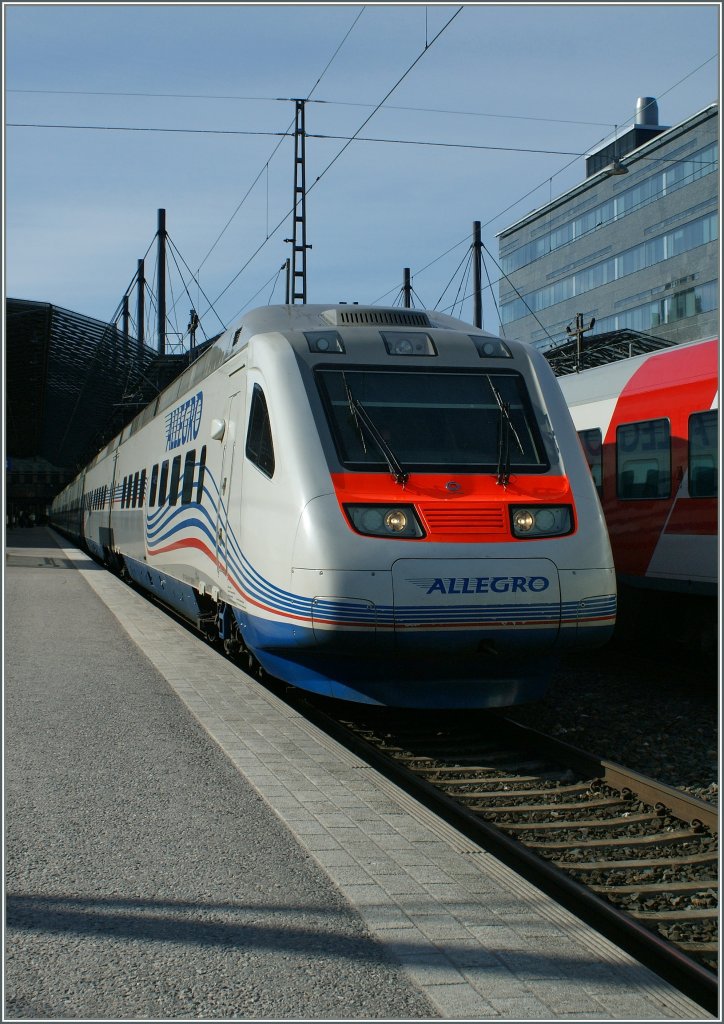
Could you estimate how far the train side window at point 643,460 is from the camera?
10.6m

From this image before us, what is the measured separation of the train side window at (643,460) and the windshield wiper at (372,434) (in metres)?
4.44

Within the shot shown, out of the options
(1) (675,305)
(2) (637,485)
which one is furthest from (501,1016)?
(1) (675,305)

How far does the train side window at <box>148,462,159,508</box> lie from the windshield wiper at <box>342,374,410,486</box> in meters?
6.74

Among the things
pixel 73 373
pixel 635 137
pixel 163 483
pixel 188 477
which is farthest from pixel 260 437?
pixel 635 137

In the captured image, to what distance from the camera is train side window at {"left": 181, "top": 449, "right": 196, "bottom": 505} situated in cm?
1038

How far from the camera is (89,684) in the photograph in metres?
8.76

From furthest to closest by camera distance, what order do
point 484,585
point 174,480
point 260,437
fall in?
1. point 174,480
2. point 260,437
3. point 484,585

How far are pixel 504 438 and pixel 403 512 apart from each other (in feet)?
3.83

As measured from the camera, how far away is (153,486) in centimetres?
1395

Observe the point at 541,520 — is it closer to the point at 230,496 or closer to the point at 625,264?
the point at 230,496

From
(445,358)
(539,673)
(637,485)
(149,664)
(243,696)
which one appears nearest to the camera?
(539,673)

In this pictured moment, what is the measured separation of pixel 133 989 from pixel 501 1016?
1098 mm

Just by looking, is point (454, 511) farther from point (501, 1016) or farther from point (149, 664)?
point (149, 664)

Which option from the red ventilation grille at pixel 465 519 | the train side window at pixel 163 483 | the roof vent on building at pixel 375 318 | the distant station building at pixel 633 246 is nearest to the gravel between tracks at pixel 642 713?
the red ventilation grille at pixel 465 519
